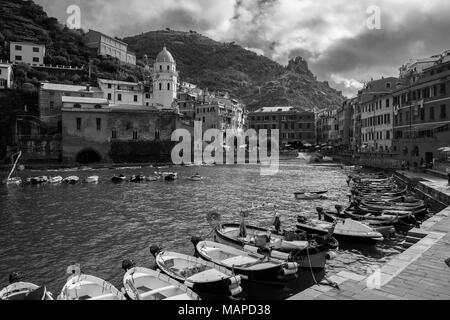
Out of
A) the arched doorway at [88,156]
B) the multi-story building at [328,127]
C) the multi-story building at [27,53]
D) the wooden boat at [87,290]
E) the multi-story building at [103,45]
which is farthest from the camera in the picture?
the multi-story building at [103,45]

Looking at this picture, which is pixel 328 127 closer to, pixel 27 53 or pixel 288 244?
pixel 27 53

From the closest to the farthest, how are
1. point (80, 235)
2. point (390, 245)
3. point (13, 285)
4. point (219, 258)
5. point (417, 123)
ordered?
point (13, 285) → point (219, 258) → point (390, 245) → point (80, 235) → point (417, 123)

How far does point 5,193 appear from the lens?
1663 inches

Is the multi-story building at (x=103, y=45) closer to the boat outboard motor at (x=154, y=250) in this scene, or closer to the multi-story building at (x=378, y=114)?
the multi-story building at (x=378, y=114)

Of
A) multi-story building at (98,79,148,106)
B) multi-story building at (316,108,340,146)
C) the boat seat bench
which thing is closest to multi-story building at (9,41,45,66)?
multi-story building at (98,79,148,106)

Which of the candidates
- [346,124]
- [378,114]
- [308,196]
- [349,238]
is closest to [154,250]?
[349,238]

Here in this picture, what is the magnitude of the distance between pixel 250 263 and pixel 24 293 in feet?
27.9

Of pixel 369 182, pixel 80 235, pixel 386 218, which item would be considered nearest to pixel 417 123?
pixel 369 182

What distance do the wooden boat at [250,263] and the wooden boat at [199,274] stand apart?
794mm

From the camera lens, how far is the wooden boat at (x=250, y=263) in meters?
14.3

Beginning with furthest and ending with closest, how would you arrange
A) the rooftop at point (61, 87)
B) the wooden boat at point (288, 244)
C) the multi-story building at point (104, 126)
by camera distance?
1. the rooftop at point (61, 87)
2. the multi-story building at point (104, 126)
3. the wooden boat at point (288, 244)

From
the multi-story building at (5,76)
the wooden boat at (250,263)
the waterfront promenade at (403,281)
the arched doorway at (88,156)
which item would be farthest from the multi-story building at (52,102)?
the waterfront promenade at (403,281)

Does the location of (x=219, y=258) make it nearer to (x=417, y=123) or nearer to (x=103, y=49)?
(x=417, y=123)

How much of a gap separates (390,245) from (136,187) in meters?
35.0
